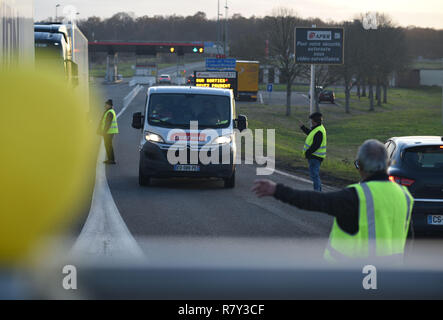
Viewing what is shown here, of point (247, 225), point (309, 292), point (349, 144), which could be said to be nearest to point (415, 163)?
point (247, 225)

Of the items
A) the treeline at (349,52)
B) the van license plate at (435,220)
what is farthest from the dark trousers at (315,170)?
the treeline at (349,52)

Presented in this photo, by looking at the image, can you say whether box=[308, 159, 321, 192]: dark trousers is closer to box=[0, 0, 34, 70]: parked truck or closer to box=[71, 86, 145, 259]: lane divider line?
box=[71, 86, 145, 259]: lane divider line

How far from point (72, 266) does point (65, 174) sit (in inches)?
41.8

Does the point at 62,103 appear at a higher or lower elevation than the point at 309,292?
higher

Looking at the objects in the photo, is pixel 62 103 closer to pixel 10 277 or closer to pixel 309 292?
pixel 10 277

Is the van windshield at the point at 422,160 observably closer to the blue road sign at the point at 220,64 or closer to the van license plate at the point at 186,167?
the van license plate at the point at 186,167

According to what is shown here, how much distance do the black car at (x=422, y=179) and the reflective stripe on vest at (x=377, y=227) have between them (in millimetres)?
6660

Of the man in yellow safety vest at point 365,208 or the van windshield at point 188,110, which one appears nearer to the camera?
the man in yellow safety vest at point 365,208

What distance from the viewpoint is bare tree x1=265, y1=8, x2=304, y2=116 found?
62875 millimetres

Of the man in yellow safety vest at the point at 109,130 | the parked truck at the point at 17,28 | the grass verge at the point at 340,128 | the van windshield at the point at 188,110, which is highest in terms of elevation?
the parked truck at the point at 17,28

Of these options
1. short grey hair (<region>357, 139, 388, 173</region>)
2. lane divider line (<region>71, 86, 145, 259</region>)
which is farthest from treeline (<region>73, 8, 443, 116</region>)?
short grey hair (<region>357, 139, 388, 173</region>)

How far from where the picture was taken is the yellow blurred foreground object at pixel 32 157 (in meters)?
3.03

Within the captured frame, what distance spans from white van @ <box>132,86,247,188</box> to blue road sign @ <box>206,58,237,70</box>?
29354mm

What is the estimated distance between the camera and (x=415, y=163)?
35.5ft
